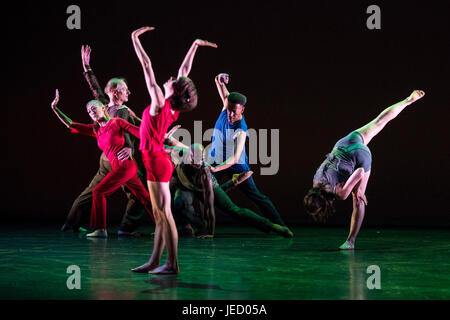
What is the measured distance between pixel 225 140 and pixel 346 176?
173 cm

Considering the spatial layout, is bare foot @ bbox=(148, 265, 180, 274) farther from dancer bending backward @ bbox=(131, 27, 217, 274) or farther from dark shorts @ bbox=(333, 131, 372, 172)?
dark shorts @ bbox=(333, 131, 372, 172)

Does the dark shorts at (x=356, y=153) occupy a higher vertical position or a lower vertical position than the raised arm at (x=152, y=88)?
lower

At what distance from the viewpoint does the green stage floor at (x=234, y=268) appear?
2.75 m

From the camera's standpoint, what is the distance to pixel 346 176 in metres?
4.68

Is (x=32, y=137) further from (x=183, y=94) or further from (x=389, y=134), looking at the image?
(x=183, y=94)

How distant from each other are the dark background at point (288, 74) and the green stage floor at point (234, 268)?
78.2 inches

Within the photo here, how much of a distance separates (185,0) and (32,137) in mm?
2969

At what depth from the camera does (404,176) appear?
7.80 metres

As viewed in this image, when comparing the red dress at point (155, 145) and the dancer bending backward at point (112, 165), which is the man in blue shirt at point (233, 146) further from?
the red dress at point (155, 145)
